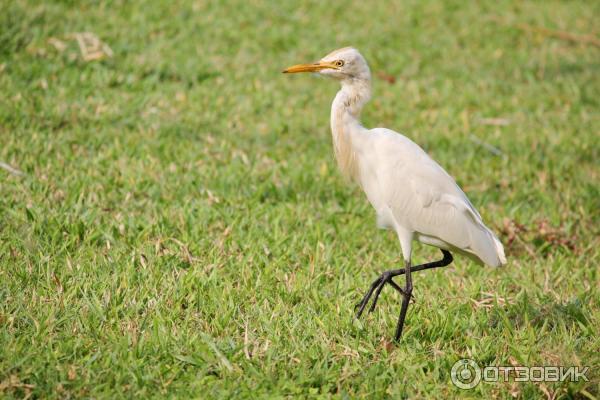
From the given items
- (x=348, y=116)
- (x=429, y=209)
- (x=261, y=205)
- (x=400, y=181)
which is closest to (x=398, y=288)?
(x=429, y=209)

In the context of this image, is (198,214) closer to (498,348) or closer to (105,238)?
(105,238)

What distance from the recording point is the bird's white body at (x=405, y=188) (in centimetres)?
361

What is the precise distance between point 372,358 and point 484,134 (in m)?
3.55

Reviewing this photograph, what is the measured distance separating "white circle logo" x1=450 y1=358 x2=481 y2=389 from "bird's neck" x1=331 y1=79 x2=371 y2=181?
1117 mm

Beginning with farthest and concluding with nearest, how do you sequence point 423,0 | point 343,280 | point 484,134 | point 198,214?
point 423,0, point 484,134, point 198,214, point 343,280

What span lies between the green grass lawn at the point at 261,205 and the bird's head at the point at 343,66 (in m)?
1.10

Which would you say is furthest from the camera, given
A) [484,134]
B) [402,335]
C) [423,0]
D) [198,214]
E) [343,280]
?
[423,0]

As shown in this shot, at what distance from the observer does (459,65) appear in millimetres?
7797

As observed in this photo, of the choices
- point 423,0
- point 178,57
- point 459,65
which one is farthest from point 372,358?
point 423,0

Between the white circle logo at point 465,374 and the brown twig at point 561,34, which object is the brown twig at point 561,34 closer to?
the brown twig at point 561,34

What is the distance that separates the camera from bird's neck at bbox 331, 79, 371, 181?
3.72 metres

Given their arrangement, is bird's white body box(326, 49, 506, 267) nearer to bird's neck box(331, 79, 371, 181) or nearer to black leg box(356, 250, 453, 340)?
bird's neck box(331, 79, 371, 181)

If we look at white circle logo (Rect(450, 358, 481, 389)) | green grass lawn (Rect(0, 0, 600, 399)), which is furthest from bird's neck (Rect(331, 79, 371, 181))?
white circle logo (Rect(450, 358, 481, 389))

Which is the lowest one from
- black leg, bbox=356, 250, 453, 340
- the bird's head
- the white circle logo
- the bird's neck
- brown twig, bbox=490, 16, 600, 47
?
the white circle logo
